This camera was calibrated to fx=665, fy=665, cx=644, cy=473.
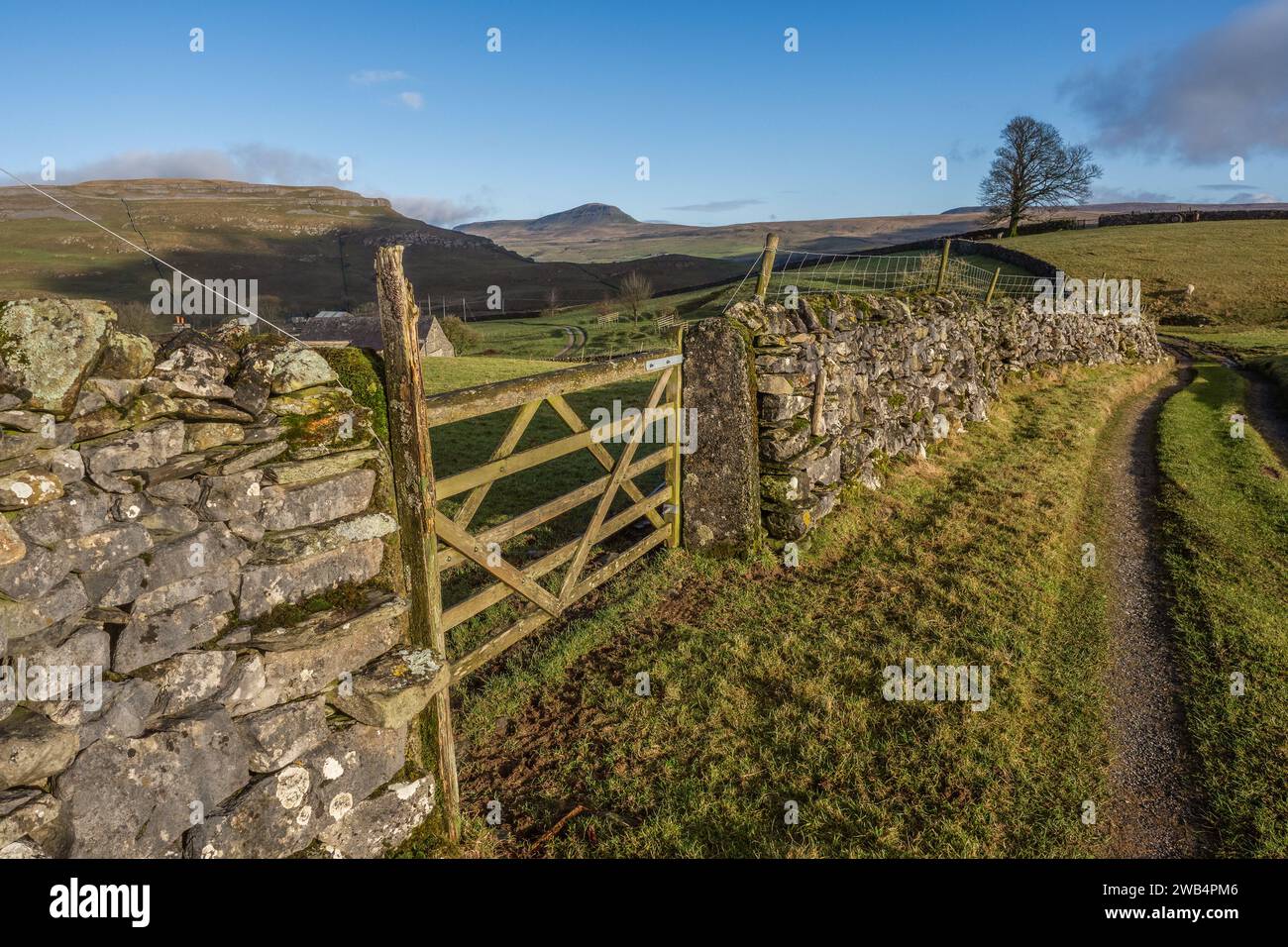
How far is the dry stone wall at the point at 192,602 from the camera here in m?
2.74

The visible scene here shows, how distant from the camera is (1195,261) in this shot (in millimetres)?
45562

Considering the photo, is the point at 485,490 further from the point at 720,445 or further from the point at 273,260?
the point at 273,260

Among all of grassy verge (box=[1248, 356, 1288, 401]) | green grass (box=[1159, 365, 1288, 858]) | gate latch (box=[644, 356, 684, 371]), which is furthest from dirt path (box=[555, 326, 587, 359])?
green grass (box=[1159, 365, 1288, 858])

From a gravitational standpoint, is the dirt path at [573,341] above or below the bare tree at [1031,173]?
below

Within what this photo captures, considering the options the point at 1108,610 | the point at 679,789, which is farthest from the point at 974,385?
the point at 679,789

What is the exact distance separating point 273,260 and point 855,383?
159 meters

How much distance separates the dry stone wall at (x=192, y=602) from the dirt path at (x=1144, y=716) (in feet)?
16.0

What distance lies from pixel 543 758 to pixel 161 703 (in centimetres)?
286

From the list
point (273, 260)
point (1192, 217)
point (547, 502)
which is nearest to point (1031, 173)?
point (1192, 217)

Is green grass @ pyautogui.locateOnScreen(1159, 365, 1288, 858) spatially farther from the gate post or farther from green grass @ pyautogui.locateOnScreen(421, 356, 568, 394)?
green grass @ pyautogui.locateOnScreen(421, 356, 568, 394)

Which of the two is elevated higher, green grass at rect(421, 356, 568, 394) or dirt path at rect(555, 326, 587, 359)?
dirt path at rect(555, 326, 587, 359)

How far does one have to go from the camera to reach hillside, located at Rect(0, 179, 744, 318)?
329 ft

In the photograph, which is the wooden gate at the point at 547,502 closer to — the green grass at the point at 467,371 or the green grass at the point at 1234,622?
the green grass at the point at 1234,622

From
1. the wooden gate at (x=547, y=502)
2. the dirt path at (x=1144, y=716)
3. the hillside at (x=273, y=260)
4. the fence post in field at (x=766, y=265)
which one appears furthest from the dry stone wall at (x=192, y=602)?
the hillside at (x=273, y=260)
